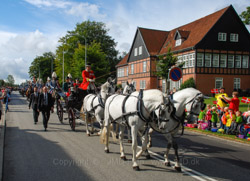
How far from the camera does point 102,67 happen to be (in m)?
36.9

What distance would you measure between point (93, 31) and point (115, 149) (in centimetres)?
5001

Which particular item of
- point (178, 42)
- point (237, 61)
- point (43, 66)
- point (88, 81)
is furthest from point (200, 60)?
point (43, 66)

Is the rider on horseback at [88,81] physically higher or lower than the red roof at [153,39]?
lower

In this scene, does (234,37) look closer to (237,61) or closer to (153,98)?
(237,61)

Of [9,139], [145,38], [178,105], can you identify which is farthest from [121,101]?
[145,38]

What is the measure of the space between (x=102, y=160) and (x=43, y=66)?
301 ft

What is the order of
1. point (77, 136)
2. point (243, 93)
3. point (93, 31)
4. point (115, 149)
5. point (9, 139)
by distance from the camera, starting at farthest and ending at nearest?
point (93, 31) < point (243, 93) < point (77, 136) < point (9, 139) < point (115, 149)

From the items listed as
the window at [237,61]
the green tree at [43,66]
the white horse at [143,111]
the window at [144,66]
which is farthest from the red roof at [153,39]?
the green tree at [43,66]

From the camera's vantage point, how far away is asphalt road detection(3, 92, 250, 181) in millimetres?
5324

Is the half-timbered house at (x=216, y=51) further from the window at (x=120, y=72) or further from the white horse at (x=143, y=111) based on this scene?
the white horse at (x=143, y=111)

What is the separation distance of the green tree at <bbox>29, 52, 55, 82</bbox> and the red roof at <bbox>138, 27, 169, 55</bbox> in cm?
5326

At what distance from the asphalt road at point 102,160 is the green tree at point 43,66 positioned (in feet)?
267

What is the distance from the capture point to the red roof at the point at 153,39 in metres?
40.3

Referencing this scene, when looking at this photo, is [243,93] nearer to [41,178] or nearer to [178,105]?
[178,105]
